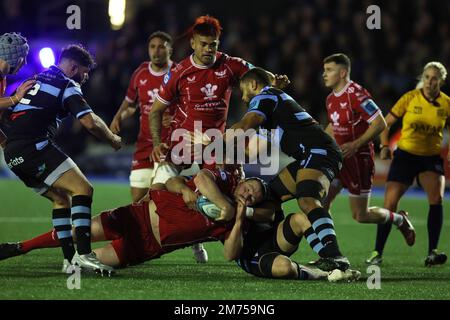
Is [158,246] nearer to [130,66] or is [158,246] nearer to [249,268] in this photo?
[249,268]

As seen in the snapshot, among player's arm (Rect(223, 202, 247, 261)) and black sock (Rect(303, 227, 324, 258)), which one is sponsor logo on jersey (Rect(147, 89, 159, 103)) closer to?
player's arm (Rect(223, 202, 247, 261))

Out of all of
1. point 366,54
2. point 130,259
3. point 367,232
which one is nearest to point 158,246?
point 130,259

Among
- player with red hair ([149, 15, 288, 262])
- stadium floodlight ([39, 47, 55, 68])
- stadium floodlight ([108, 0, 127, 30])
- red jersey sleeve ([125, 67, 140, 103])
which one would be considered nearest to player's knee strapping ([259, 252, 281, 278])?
player with red hair ([149, 15, 288, 262])

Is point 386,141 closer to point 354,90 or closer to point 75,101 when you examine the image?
point 354,90

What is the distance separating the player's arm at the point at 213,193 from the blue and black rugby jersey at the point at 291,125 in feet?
2.24

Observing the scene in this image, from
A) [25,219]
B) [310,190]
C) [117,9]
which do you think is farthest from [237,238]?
[117,9]

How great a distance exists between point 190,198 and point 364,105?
8.85ft

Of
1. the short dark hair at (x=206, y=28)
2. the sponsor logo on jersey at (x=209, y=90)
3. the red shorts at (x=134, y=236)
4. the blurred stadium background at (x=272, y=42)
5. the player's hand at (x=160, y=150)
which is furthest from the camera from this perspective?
the blurred stadium background at (x=272, y=42)

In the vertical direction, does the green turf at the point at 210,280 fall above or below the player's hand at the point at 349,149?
below

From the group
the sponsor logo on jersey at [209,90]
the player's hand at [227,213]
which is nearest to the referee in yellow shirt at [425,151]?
the sponsor logo on jersey at [209,90]

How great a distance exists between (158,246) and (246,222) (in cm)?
81

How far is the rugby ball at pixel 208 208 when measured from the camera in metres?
7.20

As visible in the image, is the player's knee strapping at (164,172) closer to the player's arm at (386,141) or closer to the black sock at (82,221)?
the black sock at (82,221)

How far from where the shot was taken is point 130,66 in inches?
792
